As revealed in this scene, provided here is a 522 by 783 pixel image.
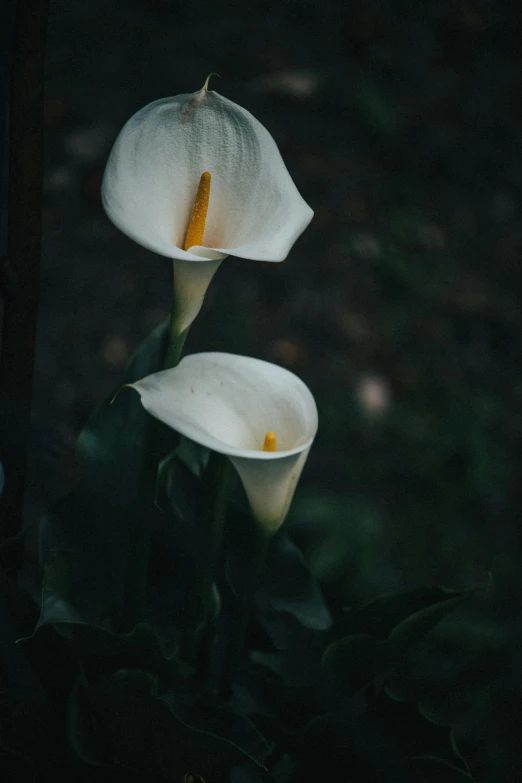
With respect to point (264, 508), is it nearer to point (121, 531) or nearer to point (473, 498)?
point (121, 531)

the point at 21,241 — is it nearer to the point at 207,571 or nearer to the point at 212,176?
the point at 212,176

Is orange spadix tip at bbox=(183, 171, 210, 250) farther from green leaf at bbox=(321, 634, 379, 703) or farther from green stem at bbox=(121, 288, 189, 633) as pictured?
green leaf at bbox=(321, 634, 379, 703)

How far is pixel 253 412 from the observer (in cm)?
50

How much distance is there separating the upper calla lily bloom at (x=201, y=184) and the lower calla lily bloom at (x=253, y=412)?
0.13ft

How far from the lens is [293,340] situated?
146cm

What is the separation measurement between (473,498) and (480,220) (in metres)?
0.68

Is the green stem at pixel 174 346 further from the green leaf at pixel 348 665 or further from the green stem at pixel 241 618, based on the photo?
the green leaf at pixel 348 665

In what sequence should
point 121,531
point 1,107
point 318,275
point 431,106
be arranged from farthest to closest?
point 431,106
point 318,275
point 121,531
point 1,107

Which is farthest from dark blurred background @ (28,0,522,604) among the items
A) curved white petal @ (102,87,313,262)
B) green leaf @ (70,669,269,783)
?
curved white petal @ (102,87,313,262)

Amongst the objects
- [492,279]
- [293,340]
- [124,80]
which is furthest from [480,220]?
[124,80]

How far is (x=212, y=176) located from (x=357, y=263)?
1.10 m

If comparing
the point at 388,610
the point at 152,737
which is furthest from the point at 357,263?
the point at 152,737

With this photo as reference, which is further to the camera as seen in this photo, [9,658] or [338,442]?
[338,442]

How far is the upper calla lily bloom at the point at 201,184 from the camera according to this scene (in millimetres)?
465
